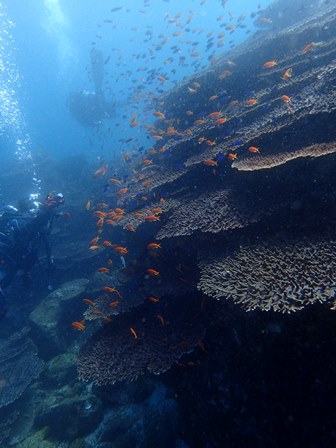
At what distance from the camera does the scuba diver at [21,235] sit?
779cm

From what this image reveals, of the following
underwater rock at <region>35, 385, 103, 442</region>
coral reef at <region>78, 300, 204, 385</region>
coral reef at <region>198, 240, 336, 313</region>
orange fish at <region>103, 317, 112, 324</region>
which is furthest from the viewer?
underwater rock at <region>35, 385, 103, 442</region>

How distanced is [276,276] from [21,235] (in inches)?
274

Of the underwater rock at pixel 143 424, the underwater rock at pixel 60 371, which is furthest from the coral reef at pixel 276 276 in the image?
the underwater rock at pixel 60 371

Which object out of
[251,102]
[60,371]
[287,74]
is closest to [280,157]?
[251,102]

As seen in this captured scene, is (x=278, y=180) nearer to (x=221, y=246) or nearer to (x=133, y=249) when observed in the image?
(x=221, y=246)

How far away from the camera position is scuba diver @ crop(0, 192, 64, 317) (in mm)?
7785

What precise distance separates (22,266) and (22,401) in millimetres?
3404

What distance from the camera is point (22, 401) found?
7613 millimetres

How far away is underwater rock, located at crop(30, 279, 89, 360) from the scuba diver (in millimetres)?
1397

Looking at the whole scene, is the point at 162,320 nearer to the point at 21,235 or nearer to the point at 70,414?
the point at 70,414

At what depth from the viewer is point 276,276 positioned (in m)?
3.75

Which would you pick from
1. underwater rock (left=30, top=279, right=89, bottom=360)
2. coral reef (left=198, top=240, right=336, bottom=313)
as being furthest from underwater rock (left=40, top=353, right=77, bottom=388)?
coral reef (left=198, top=240, right=336, bottom=313)

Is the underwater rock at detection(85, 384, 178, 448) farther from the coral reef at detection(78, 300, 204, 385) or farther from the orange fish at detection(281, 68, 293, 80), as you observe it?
the orange fish at detection(281, 68, 293, 80)

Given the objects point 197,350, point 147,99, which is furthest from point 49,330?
point 147,99
